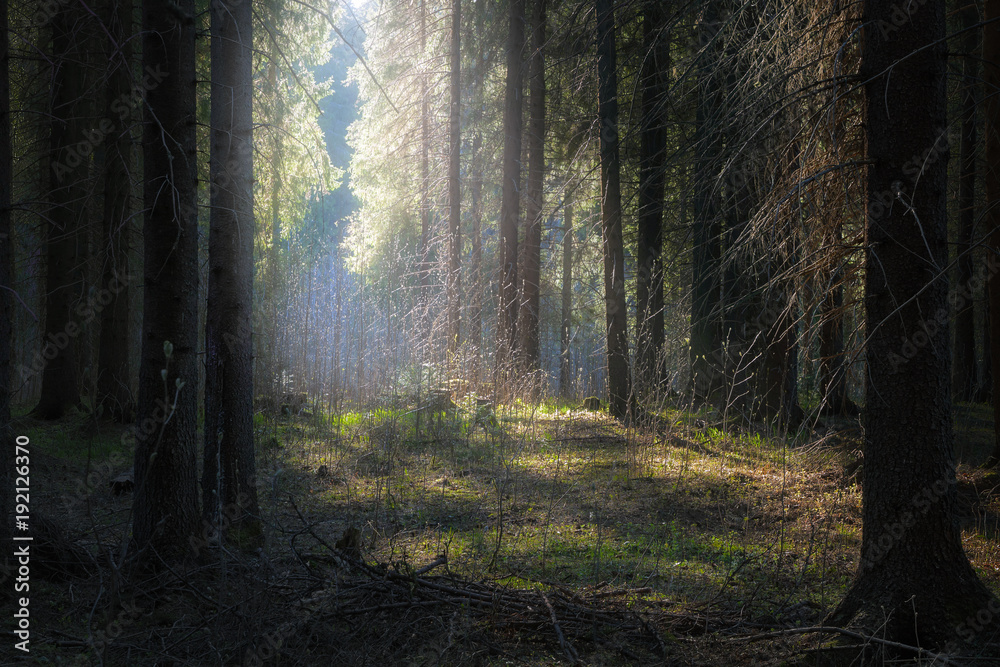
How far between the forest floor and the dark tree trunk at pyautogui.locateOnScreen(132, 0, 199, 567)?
27 centimetres

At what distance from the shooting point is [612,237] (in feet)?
28.2

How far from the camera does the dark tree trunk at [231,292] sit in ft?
14.8

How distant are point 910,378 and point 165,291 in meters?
3.95

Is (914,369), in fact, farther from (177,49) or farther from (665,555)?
(177,49)

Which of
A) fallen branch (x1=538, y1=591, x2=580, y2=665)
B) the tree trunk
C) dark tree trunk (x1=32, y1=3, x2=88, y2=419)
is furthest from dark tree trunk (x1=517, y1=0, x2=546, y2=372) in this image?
fallen branch (x1=538, y1=591, x2=580, y2=665)

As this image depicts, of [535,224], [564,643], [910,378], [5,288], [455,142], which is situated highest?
[455,142]

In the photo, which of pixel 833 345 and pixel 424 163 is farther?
pixel 424 163

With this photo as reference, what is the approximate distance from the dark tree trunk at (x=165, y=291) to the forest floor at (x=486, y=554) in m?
0.27

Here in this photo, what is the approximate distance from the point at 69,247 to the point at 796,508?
28.6 feet

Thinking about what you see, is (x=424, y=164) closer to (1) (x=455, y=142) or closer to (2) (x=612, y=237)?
(1) (x=455, y=142)

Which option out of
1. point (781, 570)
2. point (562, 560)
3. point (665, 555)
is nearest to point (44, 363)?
point (562, 560)

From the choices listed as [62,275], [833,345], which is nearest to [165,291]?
[62,275]

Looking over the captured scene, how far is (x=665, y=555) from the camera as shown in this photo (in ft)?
14.1

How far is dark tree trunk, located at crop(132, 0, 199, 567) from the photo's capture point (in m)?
3.63
